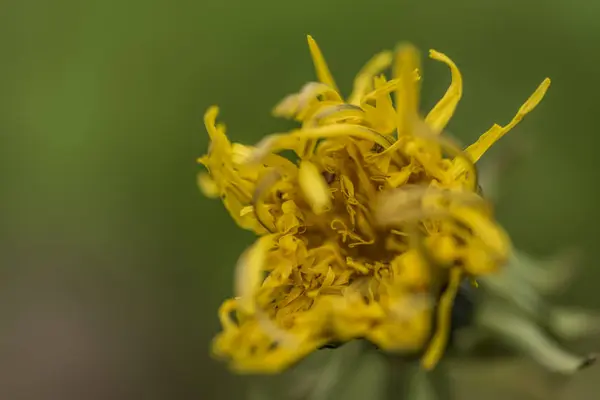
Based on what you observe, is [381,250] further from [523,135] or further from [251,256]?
[523,135]

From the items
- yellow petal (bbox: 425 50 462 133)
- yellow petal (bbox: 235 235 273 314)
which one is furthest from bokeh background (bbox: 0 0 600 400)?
yellow petal (bbox: 235 235 273 314)

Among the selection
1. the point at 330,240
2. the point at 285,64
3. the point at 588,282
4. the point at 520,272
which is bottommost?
the point at 588,282

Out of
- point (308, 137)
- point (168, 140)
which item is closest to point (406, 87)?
point (308, 137)

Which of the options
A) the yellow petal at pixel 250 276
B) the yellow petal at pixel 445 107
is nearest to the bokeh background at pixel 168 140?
the yellow petal at pixel 445 107

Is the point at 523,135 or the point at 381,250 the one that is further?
the point at 523,135

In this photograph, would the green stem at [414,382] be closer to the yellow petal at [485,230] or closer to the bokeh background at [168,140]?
the yellow petal at [485,230]

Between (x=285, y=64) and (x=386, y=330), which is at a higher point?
(x=285, y=64)

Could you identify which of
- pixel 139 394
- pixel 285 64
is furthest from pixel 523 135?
pixel 139 394
